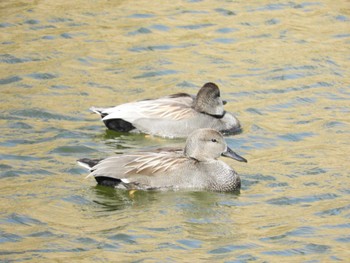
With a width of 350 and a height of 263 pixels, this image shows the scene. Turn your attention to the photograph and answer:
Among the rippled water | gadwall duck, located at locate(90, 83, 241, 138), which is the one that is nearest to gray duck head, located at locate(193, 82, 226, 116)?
gadwall duck, located at locate(90, 83, 241, 138)

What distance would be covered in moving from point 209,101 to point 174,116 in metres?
0.49

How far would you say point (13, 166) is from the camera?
456 inches

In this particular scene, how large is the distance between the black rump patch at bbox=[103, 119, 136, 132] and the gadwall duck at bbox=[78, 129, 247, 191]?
213 centimetres

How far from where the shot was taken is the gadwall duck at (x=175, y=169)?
36.3 ft

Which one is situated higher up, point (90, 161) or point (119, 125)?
point (90, 161)

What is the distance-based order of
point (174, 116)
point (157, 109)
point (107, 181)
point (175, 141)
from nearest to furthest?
point (107, 181) < point (175, 141) < point (174, 116) < point (157, 109)

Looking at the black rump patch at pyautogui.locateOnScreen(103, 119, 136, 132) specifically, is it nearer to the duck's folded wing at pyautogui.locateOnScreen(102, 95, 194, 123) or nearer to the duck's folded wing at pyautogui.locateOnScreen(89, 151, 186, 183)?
the duck's folded wing at pyautogui.locateOnScreen(102, 95, 194, 123)

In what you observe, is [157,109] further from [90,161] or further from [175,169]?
[90,161]

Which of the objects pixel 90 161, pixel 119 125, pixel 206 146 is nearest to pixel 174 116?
pixel 119 125

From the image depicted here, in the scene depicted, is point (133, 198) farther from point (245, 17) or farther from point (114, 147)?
point (245, 17)

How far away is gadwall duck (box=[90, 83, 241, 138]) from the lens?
13.5 metres

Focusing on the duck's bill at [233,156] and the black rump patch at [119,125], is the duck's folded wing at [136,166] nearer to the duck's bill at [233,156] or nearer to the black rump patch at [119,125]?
the duck's bill at [233,156]

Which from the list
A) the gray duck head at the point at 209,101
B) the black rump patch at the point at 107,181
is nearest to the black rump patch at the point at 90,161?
the black rump patch at the point at 107,181

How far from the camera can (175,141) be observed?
13492 millimetres
